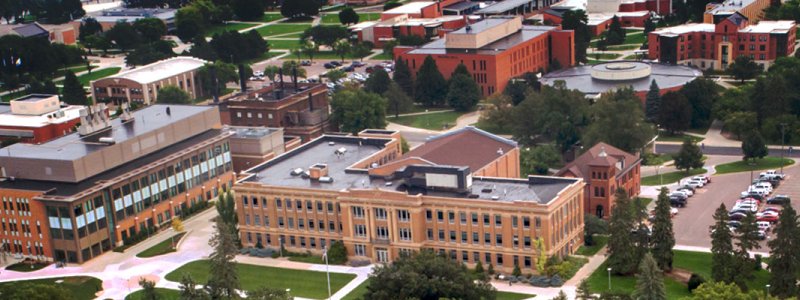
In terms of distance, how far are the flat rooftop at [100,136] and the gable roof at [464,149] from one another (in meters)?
31.2

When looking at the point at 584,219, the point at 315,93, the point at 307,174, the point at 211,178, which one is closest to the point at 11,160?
the point at 211,178

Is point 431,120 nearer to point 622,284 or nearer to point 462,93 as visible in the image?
point 462,93

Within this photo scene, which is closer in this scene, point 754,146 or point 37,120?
point 754,146

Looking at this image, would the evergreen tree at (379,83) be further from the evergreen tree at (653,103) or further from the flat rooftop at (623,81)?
the evergreen tree at (653,103)

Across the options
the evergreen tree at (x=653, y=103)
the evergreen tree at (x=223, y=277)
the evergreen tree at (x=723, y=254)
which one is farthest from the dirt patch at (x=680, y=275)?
the evergreen tree at (x=653, y=103)

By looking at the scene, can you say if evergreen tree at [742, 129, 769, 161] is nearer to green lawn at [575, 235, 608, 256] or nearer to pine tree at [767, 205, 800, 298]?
green lawn at [575, 235, 608, 256]

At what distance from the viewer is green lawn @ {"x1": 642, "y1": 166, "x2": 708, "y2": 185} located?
135 metres

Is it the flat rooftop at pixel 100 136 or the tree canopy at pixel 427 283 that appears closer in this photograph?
the tree canopy at pixel 427 283

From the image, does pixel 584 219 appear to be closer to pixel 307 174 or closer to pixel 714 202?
pixel 714 202

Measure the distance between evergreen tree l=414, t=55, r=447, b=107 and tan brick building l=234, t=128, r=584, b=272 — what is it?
53576 millimetres

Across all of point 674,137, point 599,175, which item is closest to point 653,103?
point 674,137

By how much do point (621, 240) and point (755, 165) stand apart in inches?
1619

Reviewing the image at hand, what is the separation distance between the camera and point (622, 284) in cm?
10425

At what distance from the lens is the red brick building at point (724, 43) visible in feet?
605
